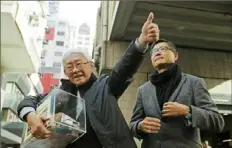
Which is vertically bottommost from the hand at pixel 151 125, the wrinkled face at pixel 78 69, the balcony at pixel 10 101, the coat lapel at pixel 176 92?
the balcony at pixel 10 101

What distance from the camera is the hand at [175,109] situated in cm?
153

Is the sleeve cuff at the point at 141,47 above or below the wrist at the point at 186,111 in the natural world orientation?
above

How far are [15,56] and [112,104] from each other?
7.59 metres

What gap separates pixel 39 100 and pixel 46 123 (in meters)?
0.40

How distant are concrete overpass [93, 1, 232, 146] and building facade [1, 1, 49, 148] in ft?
9.79

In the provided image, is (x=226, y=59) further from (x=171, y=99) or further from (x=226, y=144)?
(x=171, y=99)

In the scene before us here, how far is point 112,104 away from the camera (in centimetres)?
165

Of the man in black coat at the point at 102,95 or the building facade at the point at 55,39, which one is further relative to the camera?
the building facade at the point at 55,39

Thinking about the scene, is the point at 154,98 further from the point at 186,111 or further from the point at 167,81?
the point at 186,111

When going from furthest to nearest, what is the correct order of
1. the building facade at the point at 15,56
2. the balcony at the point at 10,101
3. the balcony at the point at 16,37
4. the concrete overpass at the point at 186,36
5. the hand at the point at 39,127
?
the balcony at the point at 10,101
the building facade at the point at 15,56
the balcony at the point at 16,37
the concrete overpass at the point at 186,36
the hand at the point at 39,127

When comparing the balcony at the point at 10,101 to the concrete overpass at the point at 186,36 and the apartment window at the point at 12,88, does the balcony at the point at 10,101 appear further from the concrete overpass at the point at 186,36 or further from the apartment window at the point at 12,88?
the concrete overpass at the point at 186,36

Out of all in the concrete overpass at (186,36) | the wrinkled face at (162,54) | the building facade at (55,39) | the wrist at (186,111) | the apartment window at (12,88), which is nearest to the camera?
the wrist at (186,111)

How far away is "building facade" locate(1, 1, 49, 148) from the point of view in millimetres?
7164

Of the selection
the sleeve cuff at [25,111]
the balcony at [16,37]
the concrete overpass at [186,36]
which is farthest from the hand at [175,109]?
the balcony at [16,37]
